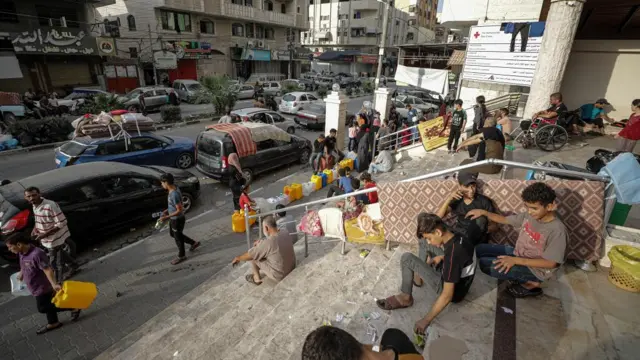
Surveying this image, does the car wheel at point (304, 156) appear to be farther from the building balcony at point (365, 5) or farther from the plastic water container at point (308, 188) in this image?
the building balcony at point (365, 5)

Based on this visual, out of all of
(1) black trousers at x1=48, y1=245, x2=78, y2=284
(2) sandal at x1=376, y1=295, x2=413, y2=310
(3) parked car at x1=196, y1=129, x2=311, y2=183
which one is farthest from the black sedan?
(2) sandal at x1=376, y1=295, x2=413, y2=310

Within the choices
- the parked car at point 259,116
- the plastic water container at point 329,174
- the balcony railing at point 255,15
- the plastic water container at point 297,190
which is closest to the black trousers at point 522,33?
the plastic water container at point 329,174

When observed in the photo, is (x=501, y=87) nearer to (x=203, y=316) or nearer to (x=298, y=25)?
(x=203, y=316)

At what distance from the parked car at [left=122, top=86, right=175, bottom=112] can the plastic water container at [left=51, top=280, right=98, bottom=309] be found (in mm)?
18123

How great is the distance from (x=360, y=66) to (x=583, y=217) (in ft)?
184

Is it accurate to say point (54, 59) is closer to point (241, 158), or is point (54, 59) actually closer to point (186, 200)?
point (241, 158)

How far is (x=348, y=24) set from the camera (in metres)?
56.9

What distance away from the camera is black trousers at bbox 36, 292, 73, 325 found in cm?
438

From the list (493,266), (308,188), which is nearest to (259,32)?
(308,188)

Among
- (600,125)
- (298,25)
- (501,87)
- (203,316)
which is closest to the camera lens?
(203,316)

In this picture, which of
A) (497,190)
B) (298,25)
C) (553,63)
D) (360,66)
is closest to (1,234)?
(497,190)

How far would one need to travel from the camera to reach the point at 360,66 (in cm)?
5612

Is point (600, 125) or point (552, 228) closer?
point (552, 228)

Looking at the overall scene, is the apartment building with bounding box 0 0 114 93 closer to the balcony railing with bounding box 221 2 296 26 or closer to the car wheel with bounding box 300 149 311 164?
the balcony railing with bounding box 221 2 296 26
